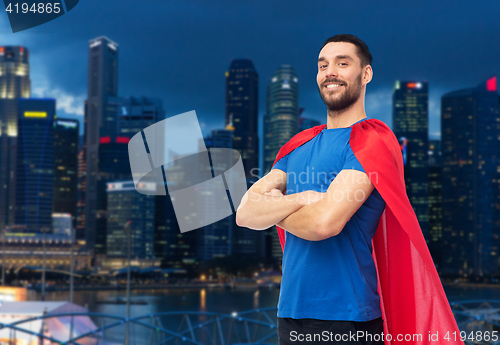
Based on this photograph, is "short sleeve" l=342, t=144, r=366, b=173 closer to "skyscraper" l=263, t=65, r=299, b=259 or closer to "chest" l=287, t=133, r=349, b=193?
"chest" l=287, t=133, r=349, b=193

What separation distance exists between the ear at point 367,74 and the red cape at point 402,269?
185 mm

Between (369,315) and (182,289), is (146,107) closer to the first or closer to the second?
(182,289)

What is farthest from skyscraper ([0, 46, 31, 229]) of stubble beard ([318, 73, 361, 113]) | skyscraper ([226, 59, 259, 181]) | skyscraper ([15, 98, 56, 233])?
stubble beard ([318, 73, 361, 113])

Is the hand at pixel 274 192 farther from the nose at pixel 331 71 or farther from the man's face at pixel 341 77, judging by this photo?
the nose at pixel 331 71

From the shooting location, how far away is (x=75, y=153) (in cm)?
13738

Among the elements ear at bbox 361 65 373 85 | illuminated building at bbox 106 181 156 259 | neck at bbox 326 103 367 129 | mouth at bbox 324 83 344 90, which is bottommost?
illuminated building at bbox 106 181 156 259

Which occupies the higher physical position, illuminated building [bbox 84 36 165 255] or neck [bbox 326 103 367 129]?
illuminated building [bbox 84 36 165 255]

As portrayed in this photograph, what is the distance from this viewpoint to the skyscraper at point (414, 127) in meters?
114

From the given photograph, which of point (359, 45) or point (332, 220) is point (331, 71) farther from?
point (332, 220)

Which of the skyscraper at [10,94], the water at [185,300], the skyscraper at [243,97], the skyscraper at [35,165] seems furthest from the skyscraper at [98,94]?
the water at [185,300]

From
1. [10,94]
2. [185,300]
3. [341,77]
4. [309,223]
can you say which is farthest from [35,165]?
[309,223]

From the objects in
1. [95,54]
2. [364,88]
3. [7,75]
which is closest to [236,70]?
[95,54]

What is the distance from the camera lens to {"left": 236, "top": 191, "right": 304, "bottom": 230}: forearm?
1640 millimetres

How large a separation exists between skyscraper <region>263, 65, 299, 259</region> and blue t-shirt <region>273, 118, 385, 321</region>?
153 meters
